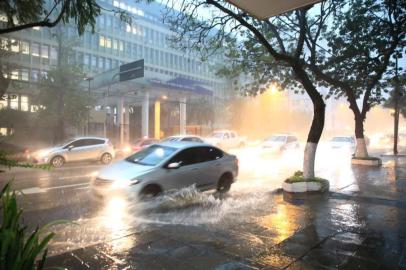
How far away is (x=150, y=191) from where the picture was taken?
8.43 metres

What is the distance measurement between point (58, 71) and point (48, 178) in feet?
60.9

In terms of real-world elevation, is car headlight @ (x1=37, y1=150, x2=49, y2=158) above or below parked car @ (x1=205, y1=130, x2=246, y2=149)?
below

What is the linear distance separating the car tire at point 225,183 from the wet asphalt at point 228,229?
0.37 metres

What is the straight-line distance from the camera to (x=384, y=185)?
11867 millimetres

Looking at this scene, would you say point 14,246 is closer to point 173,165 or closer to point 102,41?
point 173,165

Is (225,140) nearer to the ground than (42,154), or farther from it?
farther from it

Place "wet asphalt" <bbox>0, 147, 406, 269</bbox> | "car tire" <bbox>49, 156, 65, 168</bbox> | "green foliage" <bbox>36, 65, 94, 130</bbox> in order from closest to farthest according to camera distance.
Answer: "wet asphalt" <bbox>0, 147, 406, 269</bbox>
"car tire" <bbox>49, 156, 65, 168</bbox>
"green foliage" <bbox>36, 65, 94, 130</bbox>

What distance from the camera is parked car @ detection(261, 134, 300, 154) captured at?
24797 mm

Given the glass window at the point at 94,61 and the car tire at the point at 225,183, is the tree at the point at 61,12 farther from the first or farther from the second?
the glass window at the point at 94,61

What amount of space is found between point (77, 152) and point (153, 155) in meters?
11.2

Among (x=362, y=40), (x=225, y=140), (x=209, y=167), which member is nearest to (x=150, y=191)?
(x=209, y=167)

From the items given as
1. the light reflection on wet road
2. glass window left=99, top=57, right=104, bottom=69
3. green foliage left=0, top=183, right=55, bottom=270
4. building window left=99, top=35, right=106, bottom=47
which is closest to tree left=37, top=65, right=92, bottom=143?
the light reflection on wet road

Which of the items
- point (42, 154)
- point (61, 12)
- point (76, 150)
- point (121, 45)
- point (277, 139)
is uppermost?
point (121, 45)

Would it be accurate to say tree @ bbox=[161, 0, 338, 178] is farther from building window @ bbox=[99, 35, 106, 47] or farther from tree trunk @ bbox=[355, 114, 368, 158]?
building window @ bbox=[99, 35, 106, 47]
